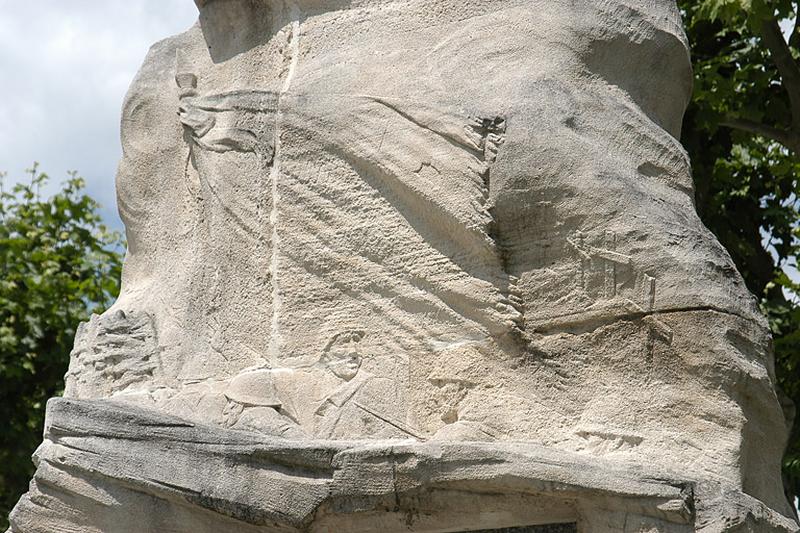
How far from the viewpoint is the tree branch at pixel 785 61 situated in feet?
37.5

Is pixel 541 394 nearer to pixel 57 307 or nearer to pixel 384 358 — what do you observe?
pixel 384 358

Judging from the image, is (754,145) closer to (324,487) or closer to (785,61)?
(785,61)

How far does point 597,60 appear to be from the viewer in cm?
651

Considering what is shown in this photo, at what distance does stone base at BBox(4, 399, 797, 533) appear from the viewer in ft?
18.5

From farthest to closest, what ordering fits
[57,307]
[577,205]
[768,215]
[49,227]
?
[49,227], [57,307], [768,215], [577,205]

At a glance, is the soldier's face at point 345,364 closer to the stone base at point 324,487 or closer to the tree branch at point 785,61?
the stone base at point 324,487

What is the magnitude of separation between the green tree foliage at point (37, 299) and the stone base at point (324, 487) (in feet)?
22.9

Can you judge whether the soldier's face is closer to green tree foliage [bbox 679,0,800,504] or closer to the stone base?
the stone base

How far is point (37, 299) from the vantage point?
14062mm

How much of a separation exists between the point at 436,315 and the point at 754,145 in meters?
7.07

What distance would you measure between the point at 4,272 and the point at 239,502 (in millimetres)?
8969

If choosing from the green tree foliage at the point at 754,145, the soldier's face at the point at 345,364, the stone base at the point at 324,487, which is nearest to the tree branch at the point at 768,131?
the green tree foliage at the point at 754,145

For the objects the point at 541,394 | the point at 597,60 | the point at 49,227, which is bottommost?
the point at 541,394

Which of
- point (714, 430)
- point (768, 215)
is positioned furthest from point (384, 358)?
point (768, 215)
